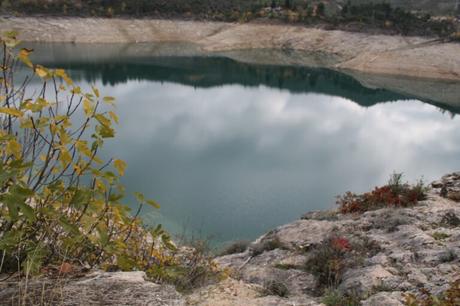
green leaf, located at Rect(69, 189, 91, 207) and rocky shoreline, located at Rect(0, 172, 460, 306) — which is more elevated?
green leaf, located at Rect(69, 189, 91, 207)

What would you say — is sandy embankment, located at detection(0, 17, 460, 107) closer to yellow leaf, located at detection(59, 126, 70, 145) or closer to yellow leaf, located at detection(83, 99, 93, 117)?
yellow leaf, located at detection(83, 99, 93, 117)

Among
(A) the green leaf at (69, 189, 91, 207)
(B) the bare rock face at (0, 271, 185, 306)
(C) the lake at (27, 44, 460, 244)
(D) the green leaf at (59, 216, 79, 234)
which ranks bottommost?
(C) the lake at (27, 44, 460, 244)

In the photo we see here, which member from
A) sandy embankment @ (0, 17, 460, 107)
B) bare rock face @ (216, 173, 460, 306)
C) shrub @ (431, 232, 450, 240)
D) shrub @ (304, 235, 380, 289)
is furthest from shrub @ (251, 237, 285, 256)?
sandy embankment @ (0, 17, 460, 107)

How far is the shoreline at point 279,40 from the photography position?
5175 cm

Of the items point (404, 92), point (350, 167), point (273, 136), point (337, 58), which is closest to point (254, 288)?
point (350, 167)

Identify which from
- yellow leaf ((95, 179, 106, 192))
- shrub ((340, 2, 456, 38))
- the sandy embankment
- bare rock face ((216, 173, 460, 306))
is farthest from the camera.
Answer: shrub ((340, 2, 456, 38))

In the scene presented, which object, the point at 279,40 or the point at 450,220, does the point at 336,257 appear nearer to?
the point at 450,220

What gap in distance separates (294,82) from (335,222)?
1572 inches

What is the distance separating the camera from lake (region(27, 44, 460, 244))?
18469 mm

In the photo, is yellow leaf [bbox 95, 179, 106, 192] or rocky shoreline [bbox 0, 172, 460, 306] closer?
yellow leaf [bbox 95, 179, 106, 192]

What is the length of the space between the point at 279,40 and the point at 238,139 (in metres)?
42.3

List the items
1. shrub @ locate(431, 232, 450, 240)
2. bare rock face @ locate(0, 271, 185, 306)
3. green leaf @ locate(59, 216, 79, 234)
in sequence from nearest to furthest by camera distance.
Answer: green leaf @ locate(59, 216, 79, 234)
bare rock face @ locate(0, 271, 185, 306)
shrub @ locate(431, 232, 450, 240)

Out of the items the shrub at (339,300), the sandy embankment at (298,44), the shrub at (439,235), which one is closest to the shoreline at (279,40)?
the sandy embankment at (298,44)

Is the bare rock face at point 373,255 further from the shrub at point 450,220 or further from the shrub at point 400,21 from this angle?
the shrub at point 400,21
